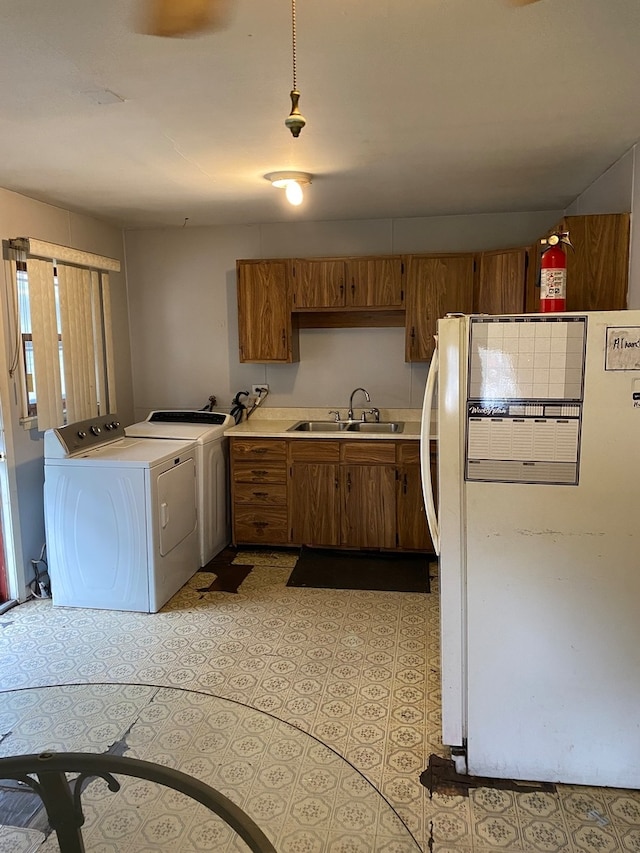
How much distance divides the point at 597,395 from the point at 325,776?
1.42 m

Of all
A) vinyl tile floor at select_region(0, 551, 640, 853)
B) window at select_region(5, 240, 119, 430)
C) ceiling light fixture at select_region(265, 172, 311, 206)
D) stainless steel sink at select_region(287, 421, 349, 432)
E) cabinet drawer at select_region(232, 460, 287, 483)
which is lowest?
vinyl tile floor at select_region(0, 551, 640, 853)

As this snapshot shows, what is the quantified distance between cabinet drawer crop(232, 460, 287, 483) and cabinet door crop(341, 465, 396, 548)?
44 centimetres

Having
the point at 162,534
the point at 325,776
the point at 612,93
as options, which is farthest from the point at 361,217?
the point at 325,776

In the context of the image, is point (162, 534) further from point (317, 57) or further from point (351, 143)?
point (317, 57)

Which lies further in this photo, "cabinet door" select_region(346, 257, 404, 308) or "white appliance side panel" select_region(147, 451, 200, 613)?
"cabinet door" select_region(346, 257, 404, 308)

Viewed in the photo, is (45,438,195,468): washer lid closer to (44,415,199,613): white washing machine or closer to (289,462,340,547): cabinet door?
(44,415,199,613): white washing machine

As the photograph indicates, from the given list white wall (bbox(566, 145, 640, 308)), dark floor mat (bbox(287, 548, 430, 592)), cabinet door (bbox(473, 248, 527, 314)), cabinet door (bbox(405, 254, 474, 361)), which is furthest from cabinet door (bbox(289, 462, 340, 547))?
white wall (bbox(566, 145, 640, 308))

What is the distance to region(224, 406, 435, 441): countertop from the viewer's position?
13.1 ft

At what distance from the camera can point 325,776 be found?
1.61 meters

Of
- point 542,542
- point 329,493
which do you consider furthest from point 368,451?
point 542,542

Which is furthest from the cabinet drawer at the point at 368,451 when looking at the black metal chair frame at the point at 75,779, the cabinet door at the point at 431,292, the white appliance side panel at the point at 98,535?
the black metal chair frame at the point at 75,779

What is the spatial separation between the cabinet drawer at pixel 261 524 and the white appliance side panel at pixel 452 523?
2194mm

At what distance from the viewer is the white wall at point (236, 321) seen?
14.3ft

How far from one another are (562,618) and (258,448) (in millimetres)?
2524
